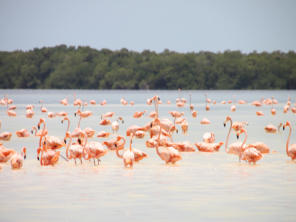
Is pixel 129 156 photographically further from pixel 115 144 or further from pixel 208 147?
pixel 208 147

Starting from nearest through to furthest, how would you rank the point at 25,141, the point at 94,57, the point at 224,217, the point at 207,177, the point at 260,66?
the point at 224,217
the point at 207,177
the point at 25,141
the point at 260,66
the point at 94,57

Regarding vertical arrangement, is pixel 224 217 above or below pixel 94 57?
below

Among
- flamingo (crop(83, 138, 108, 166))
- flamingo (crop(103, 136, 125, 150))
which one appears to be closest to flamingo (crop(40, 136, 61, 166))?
flamingo (crop(83, 138, 108, 166))

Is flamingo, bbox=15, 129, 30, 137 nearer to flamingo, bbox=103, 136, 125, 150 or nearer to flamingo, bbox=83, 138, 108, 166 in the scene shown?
flamingo, bbox=103, 136, 125, 150

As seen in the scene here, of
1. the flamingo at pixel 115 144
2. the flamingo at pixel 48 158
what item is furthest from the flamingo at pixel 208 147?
the flamingo at pixel 48 158

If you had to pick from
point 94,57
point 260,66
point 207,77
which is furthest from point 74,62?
point 260,66

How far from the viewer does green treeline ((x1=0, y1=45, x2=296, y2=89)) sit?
84938 millimetres

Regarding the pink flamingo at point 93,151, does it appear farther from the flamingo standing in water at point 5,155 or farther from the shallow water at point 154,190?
the flamingo standing in water at point 5,155

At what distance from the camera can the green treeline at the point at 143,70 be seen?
84938 mm

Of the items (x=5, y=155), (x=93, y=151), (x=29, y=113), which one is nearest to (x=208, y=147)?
(x=93, y=151)

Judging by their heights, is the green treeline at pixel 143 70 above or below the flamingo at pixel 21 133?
above

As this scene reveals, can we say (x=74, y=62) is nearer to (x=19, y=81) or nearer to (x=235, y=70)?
(x=19, y=81)

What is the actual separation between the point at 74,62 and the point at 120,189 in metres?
82.9

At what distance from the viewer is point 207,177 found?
26.2ft
